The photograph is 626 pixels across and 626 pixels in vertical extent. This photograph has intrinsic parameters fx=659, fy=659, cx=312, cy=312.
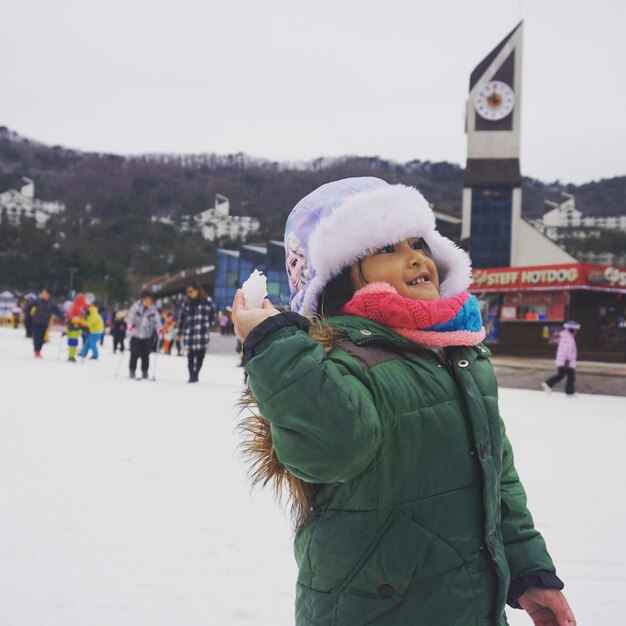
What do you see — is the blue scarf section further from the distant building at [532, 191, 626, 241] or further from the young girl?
the distant building at [532, 191, 626, 241]

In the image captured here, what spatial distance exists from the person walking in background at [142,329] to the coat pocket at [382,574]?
9.45m

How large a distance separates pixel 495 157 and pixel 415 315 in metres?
36.5

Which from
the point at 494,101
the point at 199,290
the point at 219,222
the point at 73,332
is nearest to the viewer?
the point at 199,290

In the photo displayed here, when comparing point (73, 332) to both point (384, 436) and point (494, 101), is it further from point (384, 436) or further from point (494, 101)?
point (494, 101)

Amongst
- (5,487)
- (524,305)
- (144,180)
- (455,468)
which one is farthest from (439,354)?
(144,180)

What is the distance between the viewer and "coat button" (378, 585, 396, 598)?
108cm

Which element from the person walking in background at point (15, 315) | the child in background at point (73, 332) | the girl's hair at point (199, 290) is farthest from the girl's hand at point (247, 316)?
the person walking in background at point (15, 315)

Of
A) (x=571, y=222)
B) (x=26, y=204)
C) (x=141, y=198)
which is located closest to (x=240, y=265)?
(x=571, y=222)

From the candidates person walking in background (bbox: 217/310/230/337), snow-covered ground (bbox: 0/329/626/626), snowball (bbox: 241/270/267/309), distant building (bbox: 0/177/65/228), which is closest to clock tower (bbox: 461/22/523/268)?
person walking in background (bbox: 217/310/230/337)

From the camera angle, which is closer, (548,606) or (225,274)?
(548,606)

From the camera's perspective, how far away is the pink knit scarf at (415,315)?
1178mm

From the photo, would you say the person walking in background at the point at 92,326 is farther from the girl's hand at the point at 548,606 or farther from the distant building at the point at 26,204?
the distant building at the point at 26,204

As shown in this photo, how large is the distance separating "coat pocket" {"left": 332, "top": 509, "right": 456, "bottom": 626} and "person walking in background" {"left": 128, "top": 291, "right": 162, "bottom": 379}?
9.45m

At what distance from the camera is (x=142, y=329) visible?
10.2 m
